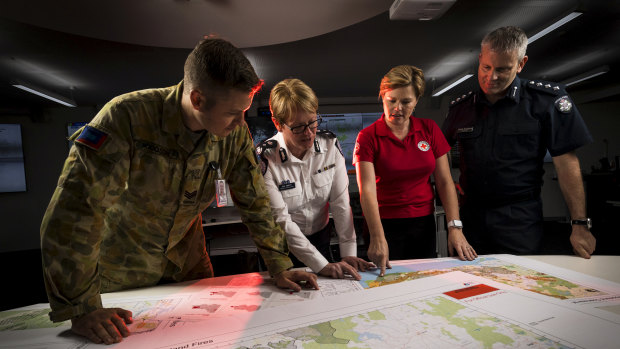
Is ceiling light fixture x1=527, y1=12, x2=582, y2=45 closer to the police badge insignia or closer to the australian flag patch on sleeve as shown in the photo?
the police badge insignia

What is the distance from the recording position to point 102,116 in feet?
2.60

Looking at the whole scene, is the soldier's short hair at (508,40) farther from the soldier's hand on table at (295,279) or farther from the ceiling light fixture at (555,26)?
the ceiling light fixture at (555,26)

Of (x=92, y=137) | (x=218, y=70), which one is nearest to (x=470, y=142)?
(x=218, y=70)

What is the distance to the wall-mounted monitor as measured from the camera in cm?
598

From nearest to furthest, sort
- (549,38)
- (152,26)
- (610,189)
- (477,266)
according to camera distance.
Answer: (477,266)
(152,26)
(549,38)
(610,189)

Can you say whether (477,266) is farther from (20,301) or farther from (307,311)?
(20,301)

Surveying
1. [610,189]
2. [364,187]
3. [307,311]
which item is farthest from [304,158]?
[610,189]

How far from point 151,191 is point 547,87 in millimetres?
1641

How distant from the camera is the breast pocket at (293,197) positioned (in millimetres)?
1394

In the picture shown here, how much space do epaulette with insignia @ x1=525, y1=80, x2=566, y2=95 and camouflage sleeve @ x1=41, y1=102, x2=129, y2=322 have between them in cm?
165

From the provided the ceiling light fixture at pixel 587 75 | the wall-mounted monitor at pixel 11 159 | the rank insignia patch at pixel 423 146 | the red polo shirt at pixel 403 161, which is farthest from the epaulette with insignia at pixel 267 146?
the wall-mounted monitor at pixel 11 159

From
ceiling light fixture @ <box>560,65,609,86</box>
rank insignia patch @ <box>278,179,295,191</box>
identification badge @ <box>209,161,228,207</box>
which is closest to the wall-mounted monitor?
identification badge @ <box>209,161,228,207</box>

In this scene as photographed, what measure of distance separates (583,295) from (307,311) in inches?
27.2

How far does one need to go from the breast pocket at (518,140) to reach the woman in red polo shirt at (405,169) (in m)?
0.23
